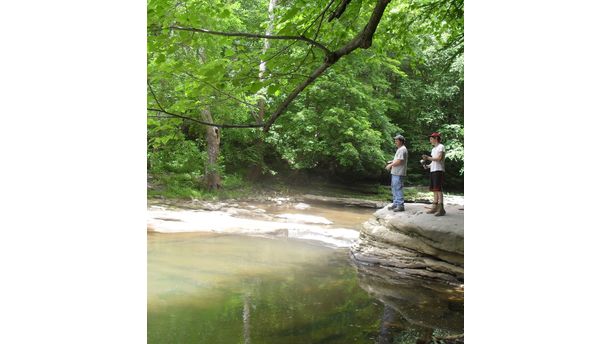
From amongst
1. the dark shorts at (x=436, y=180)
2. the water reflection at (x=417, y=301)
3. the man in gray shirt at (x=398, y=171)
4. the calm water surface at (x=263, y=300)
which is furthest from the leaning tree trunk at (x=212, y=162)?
the dark shorts at (x=436, y=180)

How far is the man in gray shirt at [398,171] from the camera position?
10.8 feet

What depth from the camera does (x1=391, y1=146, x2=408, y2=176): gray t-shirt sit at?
334 cm

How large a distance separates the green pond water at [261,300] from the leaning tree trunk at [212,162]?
2.66 ft

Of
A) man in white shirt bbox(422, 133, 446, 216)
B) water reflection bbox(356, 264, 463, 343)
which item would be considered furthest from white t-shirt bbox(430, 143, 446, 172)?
water reflection bbox(356, 264, 463, 343)

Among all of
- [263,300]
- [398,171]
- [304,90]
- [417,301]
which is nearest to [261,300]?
[263,300]

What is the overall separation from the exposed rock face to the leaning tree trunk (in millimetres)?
1771

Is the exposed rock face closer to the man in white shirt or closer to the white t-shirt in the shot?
the man in white shirt

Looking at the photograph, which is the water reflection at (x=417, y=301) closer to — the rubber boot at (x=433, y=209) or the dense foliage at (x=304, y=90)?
the rubber boot at (x=433, y=209)
